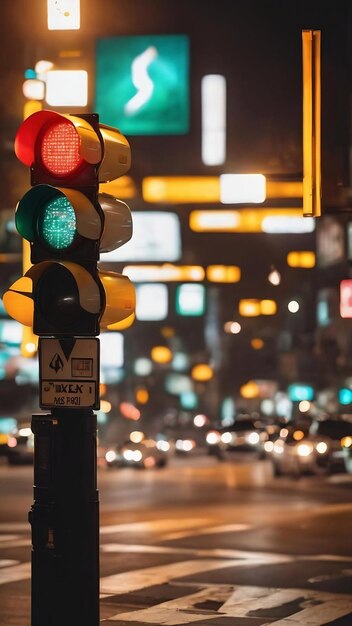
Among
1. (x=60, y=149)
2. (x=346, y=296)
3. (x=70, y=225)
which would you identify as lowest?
(x=70, y=225)

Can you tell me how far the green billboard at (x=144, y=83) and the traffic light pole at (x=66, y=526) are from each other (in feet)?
19.4

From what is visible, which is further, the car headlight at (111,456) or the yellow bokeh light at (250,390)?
the yellow bokeh light at (250,390)

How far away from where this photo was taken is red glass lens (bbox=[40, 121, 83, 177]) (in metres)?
9.24

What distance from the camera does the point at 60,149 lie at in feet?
30.7

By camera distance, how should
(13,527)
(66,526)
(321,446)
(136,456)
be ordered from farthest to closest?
(136,456) → (321,446) → (13,527) → (66,526)

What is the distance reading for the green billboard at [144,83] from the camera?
14406 mm

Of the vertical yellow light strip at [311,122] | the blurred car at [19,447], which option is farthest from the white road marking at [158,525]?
the blurred car at [19,447]

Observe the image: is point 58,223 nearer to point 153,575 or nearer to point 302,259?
point 153,575

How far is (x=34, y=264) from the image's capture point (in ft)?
30.8

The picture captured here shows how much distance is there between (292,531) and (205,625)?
34.9 feet

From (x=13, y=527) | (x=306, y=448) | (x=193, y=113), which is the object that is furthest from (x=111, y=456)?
(x=193, y=113)

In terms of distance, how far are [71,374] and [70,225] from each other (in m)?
0.98

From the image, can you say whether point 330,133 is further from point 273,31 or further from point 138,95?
point 273,31

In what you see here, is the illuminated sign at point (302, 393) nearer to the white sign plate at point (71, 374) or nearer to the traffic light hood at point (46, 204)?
the white sign plate at point (71, 374)
